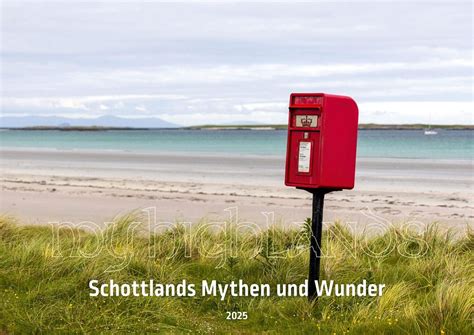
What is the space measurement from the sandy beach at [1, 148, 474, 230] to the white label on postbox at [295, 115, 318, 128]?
341 cm

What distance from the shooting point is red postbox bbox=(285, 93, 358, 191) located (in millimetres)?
5934

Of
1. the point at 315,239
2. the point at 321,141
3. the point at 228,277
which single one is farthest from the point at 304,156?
the point at 228,277

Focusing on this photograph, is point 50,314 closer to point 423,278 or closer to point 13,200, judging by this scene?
point 423,278

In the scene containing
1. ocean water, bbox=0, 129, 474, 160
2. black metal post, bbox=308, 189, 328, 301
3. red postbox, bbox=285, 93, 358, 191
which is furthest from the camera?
ocean water, bbox=0, 129, 474, 160

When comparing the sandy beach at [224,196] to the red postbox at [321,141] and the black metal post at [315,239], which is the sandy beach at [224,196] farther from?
the red postbox at [321,141]

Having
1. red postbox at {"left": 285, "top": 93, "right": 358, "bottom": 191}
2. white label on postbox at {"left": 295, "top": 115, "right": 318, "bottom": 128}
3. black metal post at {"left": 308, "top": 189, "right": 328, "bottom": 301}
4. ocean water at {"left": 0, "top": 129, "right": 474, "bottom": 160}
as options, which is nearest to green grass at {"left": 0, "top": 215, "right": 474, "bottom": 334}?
black metal post at {"left": 308, "top": 189, "right": 328, "bottom": 301}

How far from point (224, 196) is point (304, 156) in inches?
478

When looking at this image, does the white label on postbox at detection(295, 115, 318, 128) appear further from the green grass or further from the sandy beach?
the sandy beach

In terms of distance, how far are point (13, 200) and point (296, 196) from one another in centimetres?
730

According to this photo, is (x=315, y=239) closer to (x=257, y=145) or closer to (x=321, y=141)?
(x=321, y=141)

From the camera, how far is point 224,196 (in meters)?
18.1

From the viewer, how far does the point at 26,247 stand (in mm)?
7547

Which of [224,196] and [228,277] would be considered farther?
[224,196]

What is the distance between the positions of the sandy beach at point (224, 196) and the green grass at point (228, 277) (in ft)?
5.22
